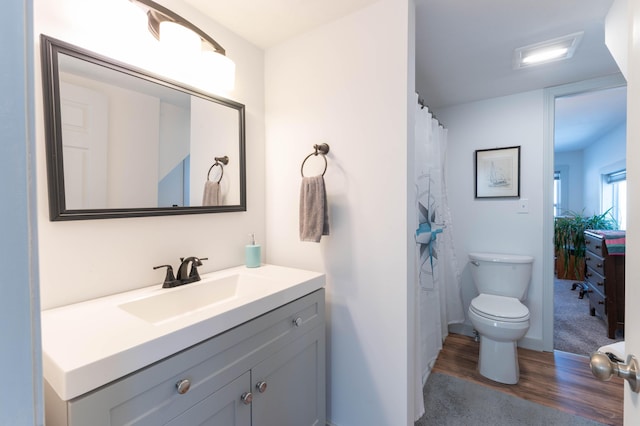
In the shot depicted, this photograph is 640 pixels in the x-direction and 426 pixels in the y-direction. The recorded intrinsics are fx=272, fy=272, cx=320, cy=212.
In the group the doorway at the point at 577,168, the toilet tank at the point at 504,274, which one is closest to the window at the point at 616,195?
the doorway at the point at 577,168

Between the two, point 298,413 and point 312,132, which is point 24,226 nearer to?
point 298,413

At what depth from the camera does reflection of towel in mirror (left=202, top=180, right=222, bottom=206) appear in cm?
148

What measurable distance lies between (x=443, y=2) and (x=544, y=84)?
1.56m

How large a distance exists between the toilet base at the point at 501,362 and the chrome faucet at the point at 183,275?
2094 millimetres

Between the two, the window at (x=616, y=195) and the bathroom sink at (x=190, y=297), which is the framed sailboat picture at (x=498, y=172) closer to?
the bathroom sink at (x=190, y=297)

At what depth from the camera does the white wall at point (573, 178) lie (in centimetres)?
540

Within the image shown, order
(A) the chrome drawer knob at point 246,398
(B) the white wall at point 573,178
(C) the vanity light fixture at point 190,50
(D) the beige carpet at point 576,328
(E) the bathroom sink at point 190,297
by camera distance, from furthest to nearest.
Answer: (B) the white wall at point 573,178 < (D) the beige carpet at point 576,328 < (C) the vanity light fixture at point 190,50 < (E) the bathroom sink at point 190,297 < (A) the chrome drawer knob at point 246,398

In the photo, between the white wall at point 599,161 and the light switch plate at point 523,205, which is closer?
the light switch plate at point 523,205

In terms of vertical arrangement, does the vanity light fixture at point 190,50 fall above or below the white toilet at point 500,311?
above

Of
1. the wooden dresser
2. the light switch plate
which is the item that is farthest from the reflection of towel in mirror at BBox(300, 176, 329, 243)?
the wooden dresser

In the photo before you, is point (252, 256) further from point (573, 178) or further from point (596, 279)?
point (573, 178)

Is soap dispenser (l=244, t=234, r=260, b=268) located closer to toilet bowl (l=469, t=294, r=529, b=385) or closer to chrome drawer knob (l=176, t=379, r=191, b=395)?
chrome drawer knob (l=176, t=379, r=191, b=395)

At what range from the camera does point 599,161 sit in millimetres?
4535

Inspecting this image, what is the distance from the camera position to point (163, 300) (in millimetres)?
1161
